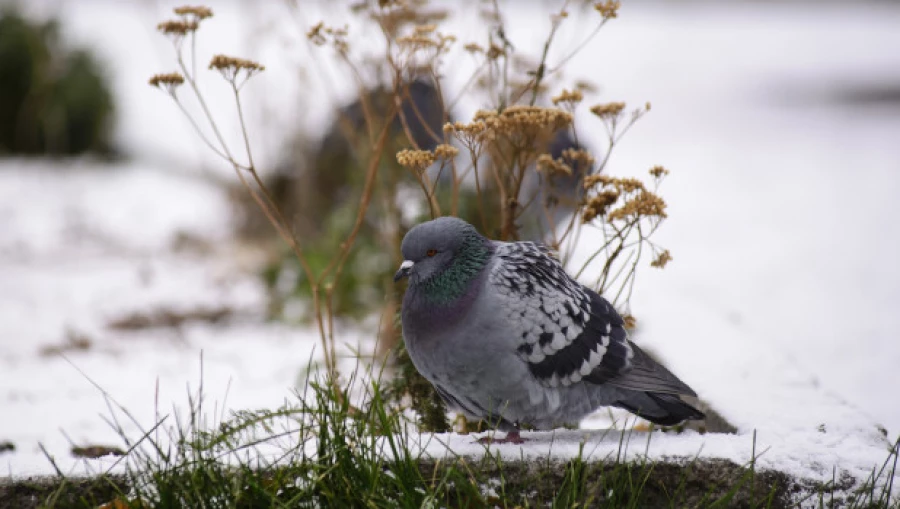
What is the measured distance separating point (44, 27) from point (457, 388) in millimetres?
6912

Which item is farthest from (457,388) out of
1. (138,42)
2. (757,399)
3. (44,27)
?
(138,42)

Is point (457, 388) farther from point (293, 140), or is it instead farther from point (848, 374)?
point (293, 140)

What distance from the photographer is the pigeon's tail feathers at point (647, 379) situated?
8.18 ft

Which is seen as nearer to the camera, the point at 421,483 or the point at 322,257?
the point at 421,483

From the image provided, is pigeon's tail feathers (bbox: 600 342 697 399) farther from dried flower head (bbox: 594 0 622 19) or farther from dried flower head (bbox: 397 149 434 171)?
dried flower head (bbox: 594 0 622 19)

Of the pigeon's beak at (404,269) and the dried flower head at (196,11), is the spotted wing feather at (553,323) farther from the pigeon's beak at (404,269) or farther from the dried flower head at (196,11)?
the dried flower head at (196,11)

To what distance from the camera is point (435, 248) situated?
7.93 ft

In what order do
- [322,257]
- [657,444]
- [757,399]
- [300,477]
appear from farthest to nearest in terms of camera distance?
[322,257]
[757,399]
[657,444]
[300,477]

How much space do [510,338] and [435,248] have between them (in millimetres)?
326

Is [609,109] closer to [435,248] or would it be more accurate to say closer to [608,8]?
[608,8]

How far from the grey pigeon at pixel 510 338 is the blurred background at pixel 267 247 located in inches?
15.7

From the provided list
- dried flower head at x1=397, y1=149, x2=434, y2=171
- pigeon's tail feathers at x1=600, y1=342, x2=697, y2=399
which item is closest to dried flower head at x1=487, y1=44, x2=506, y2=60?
dried flower head at x1=397, y1=149, x2=434, y2=171

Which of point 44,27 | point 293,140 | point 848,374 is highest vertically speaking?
point 44,27

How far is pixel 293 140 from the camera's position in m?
6.57
